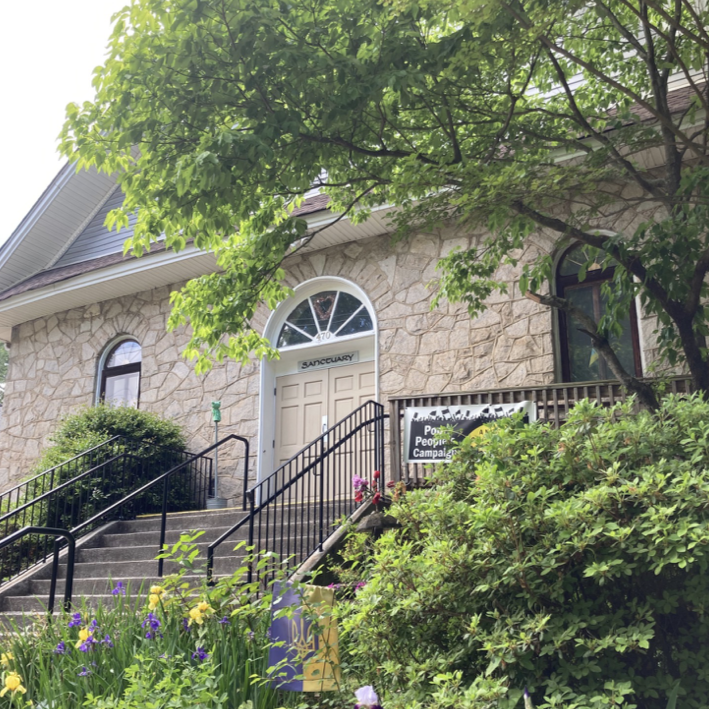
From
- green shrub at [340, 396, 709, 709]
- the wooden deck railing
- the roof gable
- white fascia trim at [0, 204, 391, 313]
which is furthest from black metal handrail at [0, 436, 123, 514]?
green shrub at [340, 396, 709, 709]

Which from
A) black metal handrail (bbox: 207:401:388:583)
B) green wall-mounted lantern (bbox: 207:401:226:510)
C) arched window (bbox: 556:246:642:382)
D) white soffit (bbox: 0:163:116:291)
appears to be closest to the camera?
black metal handrail (bbox: 207:401:388:583)

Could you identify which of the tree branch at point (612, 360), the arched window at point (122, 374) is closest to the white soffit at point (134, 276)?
the arched window at point (122, 374)

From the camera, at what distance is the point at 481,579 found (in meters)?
3.16

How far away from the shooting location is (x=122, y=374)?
1299 centimetres

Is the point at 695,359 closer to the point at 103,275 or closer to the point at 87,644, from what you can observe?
the point at 87,644

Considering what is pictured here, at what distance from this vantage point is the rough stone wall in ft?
30.7

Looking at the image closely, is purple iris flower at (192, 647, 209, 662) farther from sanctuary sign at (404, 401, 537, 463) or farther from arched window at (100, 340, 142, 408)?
arched window at (100, 340, 142, 408)

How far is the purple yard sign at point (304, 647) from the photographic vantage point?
3492 mm

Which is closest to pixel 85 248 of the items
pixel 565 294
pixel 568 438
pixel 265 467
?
pixel 265 467

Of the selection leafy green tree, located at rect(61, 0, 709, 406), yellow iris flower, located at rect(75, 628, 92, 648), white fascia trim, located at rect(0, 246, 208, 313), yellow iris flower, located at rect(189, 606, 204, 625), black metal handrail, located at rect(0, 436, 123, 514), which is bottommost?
yellow iris flower, located at rect(75, 628, 92, 648)

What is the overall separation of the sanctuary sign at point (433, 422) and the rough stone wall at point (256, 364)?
5.07 feet

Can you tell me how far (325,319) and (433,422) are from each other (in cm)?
385

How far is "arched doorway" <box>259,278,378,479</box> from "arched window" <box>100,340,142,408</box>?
276 cm

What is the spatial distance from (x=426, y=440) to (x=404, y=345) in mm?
2629
